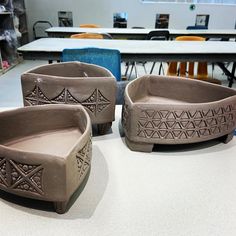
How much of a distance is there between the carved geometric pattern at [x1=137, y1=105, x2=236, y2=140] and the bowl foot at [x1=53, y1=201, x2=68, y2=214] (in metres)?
0.27

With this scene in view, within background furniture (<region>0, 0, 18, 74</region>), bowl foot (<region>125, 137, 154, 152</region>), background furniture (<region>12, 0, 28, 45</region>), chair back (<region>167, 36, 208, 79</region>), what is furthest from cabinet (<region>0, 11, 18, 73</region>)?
bowl foot (<region>125, 137, 154, 152</region>)

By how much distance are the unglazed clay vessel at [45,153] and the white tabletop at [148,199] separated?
0.16ft

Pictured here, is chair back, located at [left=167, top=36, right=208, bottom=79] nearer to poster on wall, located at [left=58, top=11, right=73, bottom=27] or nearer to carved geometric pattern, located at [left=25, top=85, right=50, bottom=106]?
carved geometric pattern, located at [left=25, top=85, right=50, bottom=106]

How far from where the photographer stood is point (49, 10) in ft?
15.8

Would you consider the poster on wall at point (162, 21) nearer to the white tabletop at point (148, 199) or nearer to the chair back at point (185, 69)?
the chair back at point (185, 69)

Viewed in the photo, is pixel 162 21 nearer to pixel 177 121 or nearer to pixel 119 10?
pixel 119 10

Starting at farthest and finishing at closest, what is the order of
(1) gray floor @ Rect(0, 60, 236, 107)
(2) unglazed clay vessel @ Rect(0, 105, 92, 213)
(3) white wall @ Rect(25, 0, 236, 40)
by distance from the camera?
(3) white wall @ Rect(25, 0, 236, 40) < (1) gray floor @ Rect(0, 60, 236, 107) < (2) unglazed clay vessel @ Rect(0, 105, 92, 213)

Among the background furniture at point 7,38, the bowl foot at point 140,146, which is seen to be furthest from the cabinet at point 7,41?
the bowl foot at point 140,146

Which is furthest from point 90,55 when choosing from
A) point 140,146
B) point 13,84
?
point 13,84

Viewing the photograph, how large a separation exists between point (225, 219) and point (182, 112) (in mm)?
270

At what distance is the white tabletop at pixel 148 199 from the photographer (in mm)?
487

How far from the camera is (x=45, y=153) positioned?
18.7 inches

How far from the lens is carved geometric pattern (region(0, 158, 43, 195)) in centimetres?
46

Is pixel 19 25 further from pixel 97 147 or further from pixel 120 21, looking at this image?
pixel 97 147
